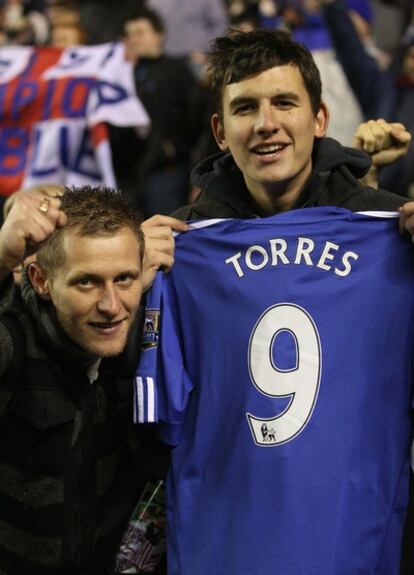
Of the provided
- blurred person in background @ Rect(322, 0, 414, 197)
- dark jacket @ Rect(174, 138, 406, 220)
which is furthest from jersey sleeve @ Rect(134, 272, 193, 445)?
blurred person in background @ Rect(322, 0, 414, 197)

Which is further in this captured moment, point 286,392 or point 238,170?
point 238,170

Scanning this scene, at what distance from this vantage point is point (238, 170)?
3.13m

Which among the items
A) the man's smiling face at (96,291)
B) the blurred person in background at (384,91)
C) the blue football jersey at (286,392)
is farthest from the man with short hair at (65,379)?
the blurred person in background at (384,91)

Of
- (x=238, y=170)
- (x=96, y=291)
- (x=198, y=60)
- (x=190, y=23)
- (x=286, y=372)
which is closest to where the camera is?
(x=96, y=291)

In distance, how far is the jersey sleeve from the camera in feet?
9.29

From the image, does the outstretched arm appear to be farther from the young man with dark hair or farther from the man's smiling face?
the man's smiling face

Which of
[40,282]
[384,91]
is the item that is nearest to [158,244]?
[40,282]

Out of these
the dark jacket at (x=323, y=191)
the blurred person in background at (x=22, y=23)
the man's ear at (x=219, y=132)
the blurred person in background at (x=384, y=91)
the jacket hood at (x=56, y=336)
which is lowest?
the jacket hood at (x=56, y=336)

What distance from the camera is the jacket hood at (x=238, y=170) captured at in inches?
117

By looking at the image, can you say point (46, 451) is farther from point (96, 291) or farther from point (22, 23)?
point (22, 23)

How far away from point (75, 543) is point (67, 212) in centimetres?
84

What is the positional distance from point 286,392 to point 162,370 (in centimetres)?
34

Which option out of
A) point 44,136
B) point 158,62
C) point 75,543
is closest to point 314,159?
point 75,543

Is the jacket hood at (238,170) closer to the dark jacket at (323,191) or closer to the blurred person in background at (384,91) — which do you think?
the dark jacket at (323,191)
